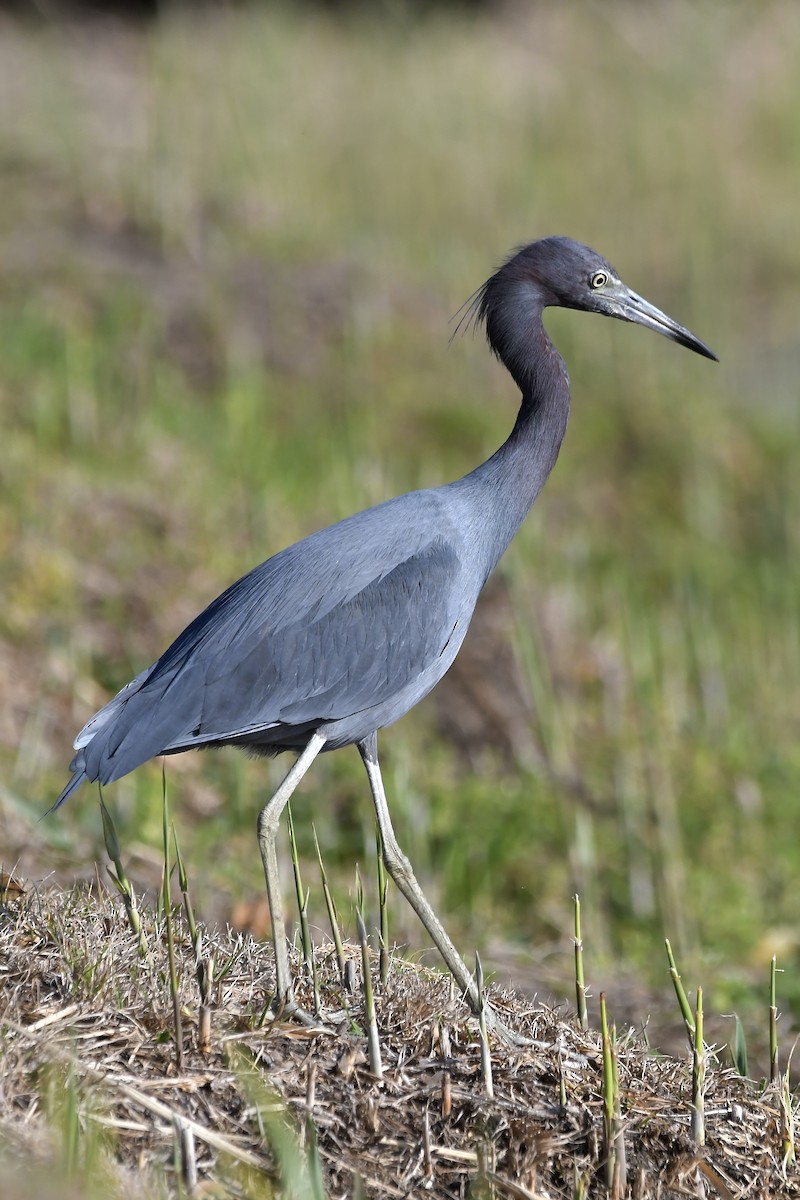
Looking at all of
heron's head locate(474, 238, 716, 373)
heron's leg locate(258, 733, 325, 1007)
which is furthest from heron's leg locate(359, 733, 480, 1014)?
heron's head locate(474, 238, 716, 373)

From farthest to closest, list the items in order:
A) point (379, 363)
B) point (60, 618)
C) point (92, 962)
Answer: point (379, 363), point (60, 618), point (92, 962)

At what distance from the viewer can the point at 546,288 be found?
159 inches

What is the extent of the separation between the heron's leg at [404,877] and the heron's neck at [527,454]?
2.21ft

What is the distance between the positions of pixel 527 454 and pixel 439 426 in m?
5.12

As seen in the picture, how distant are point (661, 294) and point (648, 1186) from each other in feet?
30.8

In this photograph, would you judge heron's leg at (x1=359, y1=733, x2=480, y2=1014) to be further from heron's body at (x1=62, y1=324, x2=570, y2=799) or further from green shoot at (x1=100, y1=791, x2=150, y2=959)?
green shoot at (x1=100, y1=791, x2=150, y2=959)

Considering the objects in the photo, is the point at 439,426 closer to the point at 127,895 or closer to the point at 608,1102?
the point at 127,895

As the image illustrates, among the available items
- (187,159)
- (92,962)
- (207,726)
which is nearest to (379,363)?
(187,159)

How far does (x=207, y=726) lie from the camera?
3.56 meters

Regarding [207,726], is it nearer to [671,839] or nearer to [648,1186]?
[648,1186]

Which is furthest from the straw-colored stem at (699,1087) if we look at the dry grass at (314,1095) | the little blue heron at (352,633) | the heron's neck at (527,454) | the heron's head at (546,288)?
the heron's head at (546,288)

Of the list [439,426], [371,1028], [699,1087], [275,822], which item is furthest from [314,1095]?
[439,426]

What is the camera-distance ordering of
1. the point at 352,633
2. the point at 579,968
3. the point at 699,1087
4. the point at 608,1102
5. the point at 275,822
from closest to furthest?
the point at 608,1102
the point at 699,1087
the point at 579,968
the point at 275,822
the point at 352,633

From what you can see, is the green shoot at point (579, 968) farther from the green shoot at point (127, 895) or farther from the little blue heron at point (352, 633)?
the green shoot at point (127, 895)
